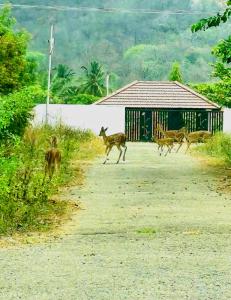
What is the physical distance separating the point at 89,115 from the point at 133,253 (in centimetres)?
4110

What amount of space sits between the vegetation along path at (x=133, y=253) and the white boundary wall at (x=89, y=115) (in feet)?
109

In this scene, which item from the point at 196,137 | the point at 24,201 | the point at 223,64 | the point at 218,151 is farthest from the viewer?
the point at 196,137

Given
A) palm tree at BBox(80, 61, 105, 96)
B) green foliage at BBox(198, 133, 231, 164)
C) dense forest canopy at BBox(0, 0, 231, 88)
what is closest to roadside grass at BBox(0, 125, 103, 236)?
green foliage at BBox(198, 133, 231, 164)

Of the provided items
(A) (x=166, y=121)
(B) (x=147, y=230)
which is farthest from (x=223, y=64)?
(A) (x=166, y=121)

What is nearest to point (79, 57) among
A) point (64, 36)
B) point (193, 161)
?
point (64, 36)

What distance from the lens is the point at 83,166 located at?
24.6 meters

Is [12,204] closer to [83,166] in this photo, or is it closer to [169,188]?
[169,188]

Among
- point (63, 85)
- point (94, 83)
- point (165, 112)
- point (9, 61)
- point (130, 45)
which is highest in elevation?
point (130, 45)

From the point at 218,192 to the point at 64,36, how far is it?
177 meters

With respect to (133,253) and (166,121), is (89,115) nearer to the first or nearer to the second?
(166,121)

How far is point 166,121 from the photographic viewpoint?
5209 cm

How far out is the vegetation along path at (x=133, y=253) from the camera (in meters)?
8.16

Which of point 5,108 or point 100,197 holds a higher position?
point 5,108

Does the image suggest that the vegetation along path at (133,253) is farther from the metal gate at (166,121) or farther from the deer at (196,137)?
the metal gate at (166,121)
